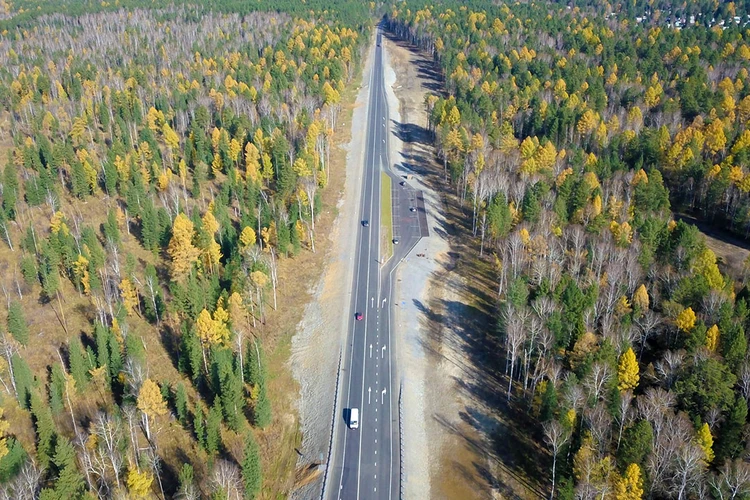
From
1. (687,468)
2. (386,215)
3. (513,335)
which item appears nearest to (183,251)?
(386,215)

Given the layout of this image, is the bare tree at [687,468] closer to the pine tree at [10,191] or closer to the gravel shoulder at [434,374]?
the gravel shoulder at [434,374]

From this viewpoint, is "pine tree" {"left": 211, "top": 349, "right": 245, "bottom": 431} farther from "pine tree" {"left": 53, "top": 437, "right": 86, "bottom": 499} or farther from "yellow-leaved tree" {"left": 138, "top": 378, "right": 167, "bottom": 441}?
"pine tree" {"left": 53, "top": 437, "right": 86, "bottom": 499}

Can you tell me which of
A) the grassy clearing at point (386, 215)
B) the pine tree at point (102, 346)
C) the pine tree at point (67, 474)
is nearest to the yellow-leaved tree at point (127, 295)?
the pine tree at point (102, 346)

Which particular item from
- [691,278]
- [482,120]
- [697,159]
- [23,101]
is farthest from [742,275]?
[23,101]

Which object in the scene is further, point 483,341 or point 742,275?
point 742,275

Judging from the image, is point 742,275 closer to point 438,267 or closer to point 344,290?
point 438,267

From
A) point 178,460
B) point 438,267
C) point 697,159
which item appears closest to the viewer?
point 178,460
